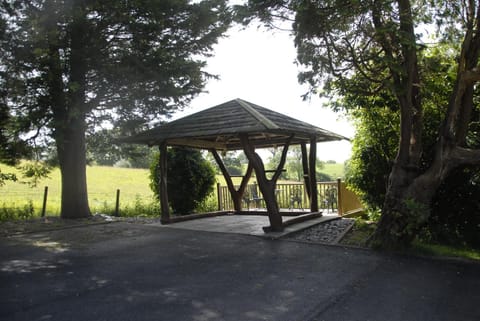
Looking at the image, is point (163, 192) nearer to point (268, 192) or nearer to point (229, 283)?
point (268, 192)

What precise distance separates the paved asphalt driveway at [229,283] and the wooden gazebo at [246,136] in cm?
200

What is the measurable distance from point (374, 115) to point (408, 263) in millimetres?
4026

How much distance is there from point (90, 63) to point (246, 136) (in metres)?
5.70

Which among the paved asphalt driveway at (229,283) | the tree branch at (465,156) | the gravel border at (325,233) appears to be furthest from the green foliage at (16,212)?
the tree branch at (465,156)

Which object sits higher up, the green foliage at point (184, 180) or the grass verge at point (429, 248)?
the green foliage at point (184, 180)

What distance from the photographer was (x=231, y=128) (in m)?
8.96

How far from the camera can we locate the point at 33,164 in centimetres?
1231

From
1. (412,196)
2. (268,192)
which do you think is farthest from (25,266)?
(412,196)

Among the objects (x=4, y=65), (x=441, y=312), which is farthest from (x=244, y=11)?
(x=4, y=65)

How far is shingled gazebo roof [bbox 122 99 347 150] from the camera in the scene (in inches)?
346

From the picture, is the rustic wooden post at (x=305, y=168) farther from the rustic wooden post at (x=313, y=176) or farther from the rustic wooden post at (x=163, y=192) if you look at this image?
the rustic wooden post at (x=163, y=192)

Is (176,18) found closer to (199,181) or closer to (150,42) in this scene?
(150,42)

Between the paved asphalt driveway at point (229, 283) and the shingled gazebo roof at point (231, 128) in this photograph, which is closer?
the paved asphalt driveway at point (229, 283)

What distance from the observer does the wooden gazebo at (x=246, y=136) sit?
8703 millimetres
